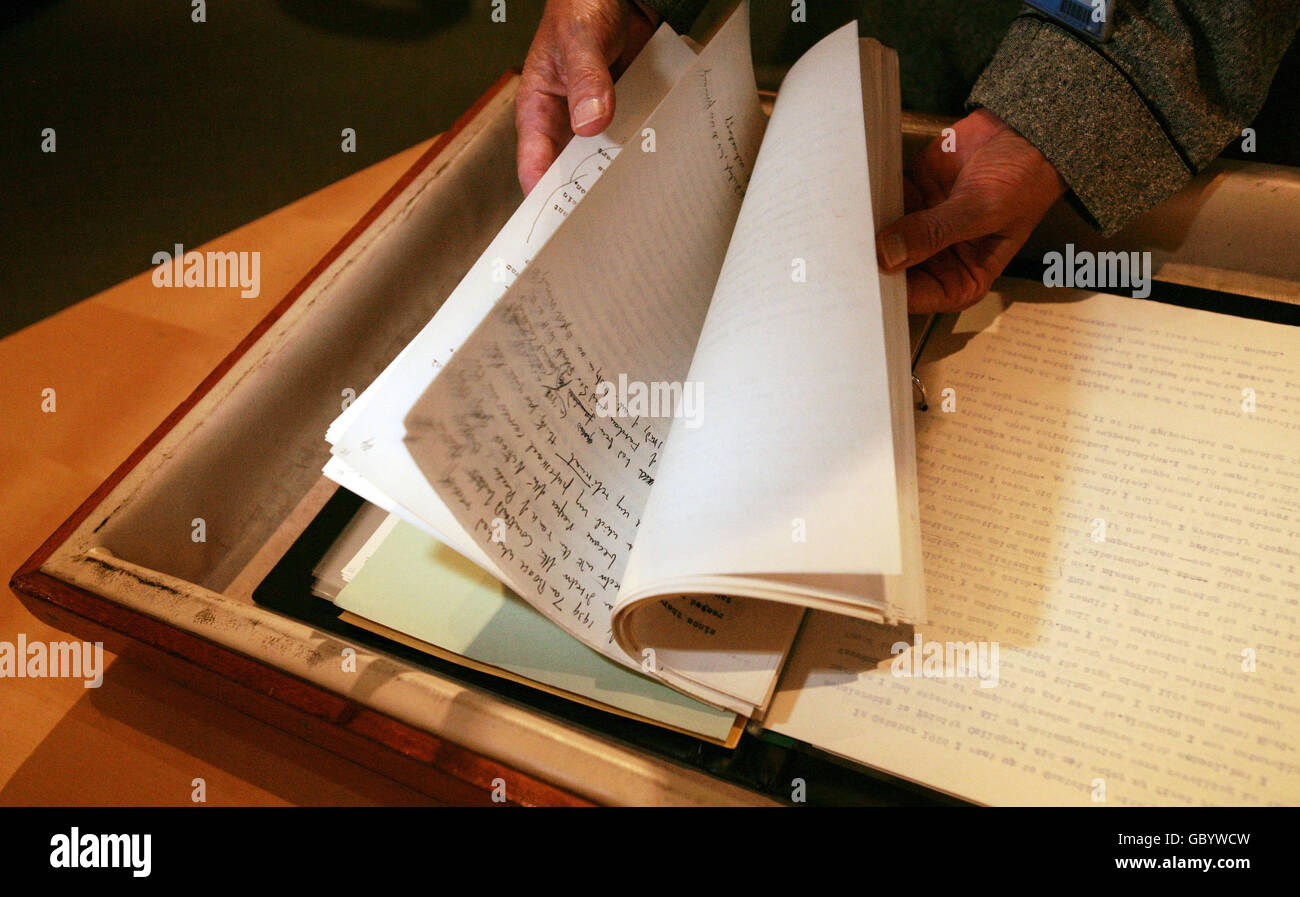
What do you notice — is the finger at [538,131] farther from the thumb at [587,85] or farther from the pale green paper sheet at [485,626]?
the pale green paper sheet at [485,626]

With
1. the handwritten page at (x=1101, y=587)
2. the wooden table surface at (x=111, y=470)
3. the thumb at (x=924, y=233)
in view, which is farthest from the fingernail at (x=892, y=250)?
the wooden table surface at (x=111, y=470)

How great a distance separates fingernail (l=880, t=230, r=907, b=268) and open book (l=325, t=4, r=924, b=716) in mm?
11

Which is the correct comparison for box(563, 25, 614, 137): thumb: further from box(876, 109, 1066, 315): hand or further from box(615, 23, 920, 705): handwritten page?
box(876, 109, 1066, 315): hand

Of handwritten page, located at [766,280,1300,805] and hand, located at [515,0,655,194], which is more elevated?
hand, located at [515,0,655,194]

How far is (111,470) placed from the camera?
64 cm

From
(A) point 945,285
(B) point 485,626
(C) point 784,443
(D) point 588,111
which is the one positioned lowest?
(B) point 485,626

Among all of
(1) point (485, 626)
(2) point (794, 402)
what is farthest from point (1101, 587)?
(1) point (485, 626)

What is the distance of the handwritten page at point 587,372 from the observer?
0.36 metres

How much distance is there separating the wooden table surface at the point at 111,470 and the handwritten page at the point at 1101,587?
0.92 feet

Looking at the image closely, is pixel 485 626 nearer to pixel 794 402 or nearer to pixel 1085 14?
pixel 794 402

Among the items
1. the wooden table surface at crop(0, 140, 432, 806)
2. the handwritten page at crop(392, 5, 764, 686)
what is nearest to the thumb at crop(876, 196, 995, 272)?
the handwritten page at crop(392, 5, 764, 686)

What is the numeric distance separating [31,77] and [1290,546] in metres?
1.54

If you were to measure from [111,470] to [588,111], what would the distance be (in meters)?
0.48

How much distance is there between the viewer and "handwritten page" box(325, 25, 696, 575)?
356 mm
